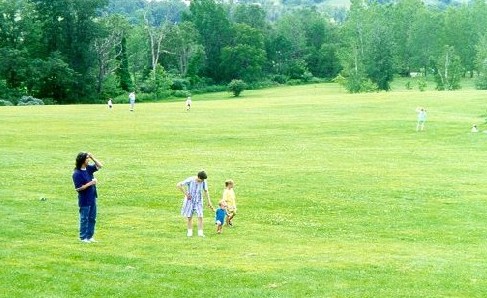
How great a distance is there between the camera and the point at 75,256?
21.1 metres

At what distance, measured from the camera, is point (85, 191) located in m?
22.4

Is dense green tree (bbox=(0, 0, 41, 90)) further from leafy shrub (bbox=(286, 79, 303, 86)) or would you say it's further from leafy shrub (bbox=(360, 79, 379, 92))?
leafy shrub (bbox=(286, 79, 303, 86))

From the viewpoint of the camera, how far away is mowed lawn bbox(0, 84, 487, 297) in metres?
19.3

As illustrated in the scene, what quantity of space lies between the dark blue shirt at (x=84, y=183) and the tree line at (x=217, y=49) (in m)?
97.0

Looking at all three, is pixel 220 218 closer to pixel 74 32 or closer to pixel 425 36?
pixel 74 32

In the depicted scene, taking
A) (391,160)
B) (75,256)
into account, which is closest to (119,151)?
(391,160)

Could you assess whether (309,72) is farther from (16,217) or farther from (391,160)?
(16,217)

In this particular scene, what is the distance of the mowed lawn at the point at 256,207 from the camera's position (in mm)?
19281

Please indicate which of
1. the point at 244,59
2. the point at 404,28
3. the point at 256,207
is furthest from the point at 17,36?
the point at 256,207

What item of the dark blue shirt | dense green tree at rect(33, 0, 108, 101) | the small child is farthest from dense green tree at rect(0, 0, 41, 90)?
the dark blue shirt

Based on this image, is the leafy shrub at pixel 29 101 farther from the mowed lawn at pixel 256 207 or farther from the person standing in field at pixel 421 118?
the person standing in field at pixel 421 118

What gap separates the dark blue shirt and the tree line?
97.0 meters

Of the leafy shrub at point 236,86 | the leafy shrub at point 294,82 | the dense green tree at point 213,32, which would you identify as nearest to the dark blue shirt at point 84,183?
the leafy shrub at point 236,86

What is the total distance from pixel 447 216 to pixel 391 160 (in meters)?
17.5
